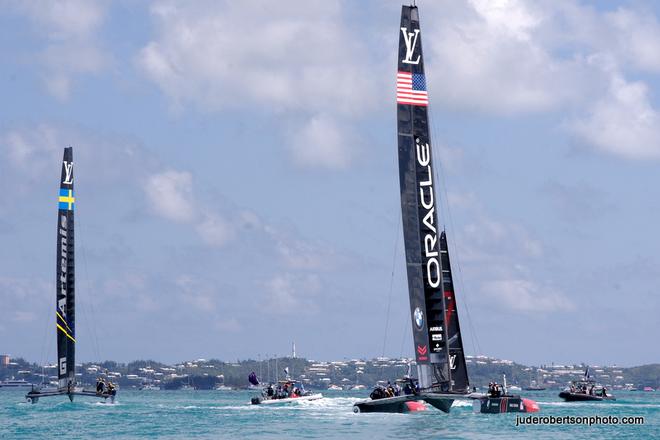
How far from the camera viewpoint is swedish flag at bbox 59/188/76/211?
9108 centimetres

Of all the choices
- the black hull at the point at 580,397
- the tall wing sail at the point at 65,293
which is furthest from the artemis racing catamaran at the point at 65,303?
the black hull at the point at 580,397

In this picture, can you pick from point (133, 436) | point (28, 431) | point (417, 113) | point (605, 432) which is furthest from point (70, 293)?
point (605, 432)

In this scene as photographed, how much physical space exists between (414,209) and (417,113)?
16.9ft

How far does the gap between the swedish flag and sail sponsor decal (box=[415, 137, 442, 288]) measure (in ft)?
131

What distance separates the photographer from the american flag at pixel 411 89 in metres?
60.5

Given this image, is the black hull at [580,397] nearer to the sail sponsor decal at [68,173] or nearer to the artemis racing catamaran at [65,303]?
the artemis racing catamaran at [65,303]

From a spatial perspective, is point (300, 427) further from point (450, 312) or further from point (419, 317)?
point (450, 312)

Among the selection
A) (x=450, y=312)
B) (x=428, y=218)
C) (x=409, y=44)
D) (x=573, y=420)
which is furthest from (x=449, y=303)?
(x=409, y=44)

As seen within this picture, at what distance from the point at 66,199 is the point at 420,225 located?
40.6 metres

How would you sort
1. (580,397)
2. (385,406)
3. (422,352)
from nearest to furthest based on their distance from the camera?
(422,352) → (385,406) → (580,397)

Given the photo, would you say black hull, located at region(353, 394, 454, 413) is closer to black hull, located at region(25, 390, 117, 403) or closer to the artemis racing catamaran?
black hull, located at region(25, 390, 117, 403)

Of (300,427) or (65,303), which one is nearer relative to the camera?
(300,427)

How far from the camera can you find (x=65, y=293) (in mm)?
89625

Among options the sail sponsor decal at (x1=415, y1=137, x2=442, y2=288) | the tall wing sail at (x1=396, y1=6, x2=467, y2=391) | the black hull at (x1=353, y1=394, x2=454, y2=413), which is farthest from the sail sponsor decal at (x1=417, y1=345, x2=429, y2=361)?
the sail sponsor decal at (x1=415, y1=137, x2=442, y2=288)
